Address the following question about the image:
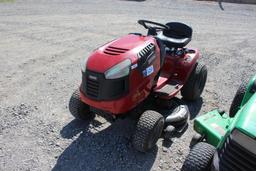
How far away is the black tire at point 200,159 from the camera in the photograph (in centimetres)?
288

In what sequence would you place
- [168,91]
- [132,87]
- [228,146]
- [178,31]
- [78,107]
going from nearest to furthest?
1. [228,146]
2. [132,87]
3. [78,107]
4. [168,91]
5. [178,31]

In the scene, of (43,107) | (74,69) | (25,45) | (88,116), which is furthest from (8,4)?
(88,116)

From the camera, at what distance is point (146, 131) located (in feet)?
11.1

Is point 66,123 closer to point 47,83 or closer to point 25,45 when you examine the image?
point 47,83

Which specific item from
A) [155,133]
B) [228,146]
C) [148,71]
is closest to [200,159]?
[228,146]

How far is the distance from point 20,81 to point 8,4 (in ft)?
26.8

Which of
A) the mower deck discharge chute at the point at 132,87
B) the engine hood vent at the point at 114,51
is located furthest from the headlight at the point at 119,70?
the engine hood vent at the point at 114,51

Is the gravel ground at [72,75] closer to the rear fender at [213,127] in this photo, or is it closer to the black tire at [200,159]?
the rear fender at [213,127]

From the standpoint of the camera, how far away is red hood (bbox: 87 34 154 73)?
3.35 m

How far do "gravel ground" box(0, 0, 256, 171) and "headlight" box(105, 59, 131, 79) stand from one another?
966 millimetres

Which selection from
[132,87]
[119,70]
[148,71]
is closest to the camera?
[119,70]

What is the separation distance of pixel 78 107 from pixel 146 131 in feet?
3.31

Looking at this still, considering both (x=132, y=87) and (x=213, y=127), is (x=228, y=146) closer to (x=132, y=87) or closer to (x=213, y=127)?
(x=213, y=127)

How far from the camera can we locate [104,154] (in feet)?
11.9
